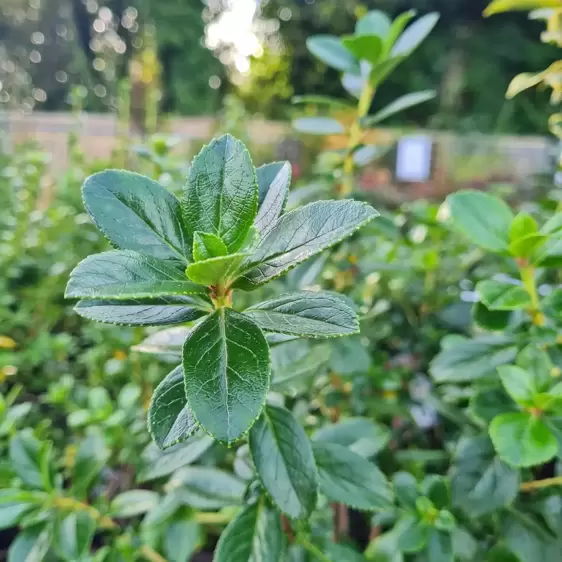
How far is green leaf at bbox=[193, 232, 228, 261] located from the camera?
1.15 feet

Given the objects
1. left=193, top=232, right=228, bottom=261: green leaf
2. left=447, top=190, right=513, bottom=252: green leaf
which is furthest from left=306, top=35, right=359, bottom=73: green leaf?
left=193, top=232, right=228, bottom=261: green leaf

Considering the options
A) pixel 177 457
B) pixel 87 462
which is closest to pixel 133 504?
pixel 87 462

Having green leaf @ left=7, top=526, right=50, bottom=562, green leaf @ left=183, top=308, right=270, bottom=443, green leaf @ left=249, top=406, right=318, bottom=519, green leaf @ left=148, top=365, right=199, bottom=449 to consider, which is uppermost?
green leaf @ left=183, top=308, right=270, bottom=443

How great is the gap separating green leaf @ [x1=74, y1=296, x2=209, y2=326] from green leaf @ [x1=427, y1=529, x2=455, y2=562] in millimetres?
365

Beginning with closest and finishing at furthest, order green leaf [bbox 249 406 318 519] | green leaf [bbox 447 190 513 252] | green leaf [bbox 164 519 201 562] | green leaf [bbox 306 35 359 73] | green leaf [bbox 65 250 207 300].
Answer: green leaf [bbox 65 250 207 300], green leaf [bbox 249 406 318 519], green leaf [bbox 447 190 513 252], green leaf [bbox 164 519 201 562], green leaf [bbox 306 35 359 73]

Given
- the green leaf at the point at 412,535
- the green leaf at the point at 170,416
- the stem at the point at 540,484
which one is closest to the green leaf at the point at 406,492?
the green leaf at the point at 412,535

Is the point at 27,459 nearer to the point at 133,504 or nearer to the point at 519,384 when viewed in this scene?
the point at 133,504

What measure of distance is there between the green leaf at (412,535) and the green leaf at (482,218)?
30 centimetres

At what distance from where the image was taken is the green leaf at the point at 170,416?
363 millimetres

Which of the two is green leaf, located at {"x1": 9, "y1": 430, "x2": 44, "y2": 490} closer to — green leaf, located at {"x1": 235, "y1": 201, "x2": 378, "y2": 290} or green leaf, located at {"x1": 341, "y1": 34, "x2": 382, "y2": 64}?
green leaf, located at {"x1": 235, "y1": 201, "x2": 378, "y2": 290}

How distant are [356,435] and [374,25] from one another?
60 centimetres

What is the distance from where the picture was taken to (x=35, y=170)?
1.28 metres

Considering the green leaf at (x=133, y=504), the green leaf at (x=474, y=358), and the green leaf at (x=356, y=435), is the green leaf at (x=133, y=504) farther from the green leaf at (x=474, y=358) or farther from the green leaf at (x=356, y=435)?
the green leaf at (x=474, y=358)

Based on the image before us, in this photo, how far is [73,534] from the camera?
1.99ft
